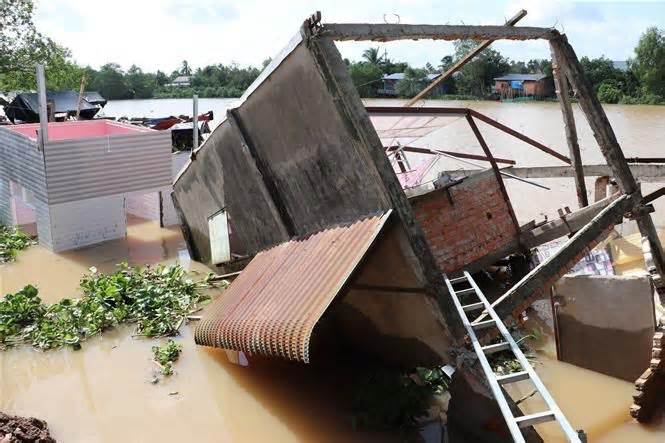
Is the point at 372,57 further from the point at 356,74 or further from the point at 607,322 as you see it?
the point at 607,322

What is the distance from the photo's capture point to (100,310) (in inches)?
331

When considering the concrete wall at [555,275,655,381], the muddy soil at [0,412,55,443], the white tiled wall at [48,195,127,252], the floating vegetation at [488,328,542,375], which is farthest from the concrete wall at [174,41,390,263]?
the white tiled wall at [48,195,127,252]

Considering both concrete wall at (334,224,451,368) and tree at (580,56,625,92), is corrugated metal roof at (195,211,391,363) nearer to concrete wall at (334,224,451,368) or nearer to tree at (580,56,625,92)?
concrete wall at (334,224,451,368)

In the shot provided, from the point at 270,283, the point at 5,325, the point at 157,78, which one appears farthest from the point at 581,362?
the point at 157,78

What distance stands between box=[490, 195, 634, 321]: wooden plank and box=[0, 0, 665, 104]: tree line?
2608 millimetres

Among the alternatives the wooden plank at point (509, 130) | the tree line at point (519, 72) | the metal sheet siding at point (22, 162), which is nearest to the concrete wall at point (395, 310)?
the wooden plank at point (509, 130)

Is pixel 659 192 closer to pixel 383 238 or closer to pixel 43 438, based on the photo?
pixel 383 238

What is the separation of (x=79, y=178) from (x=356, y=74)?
46.7 meters

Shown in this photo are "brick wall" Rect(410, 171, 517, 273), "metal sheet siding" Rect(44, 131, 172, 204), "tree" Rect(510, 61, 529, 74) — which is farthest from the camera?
"tree" Rect(510, 61, 529, 74)

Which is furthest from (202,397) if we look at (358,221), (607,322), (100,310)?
(607,322)

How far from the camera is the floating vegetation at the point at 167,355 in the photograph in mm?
6946

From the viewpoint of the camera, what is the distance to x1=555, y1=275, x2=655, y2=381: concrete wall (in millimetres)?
5714

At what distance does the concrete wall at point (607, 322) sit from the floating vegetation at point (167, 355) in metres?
4.67

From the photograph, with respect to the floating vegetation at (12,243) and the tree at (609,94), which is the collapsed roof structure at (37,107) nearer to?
the floating vegetation at (12,243)
